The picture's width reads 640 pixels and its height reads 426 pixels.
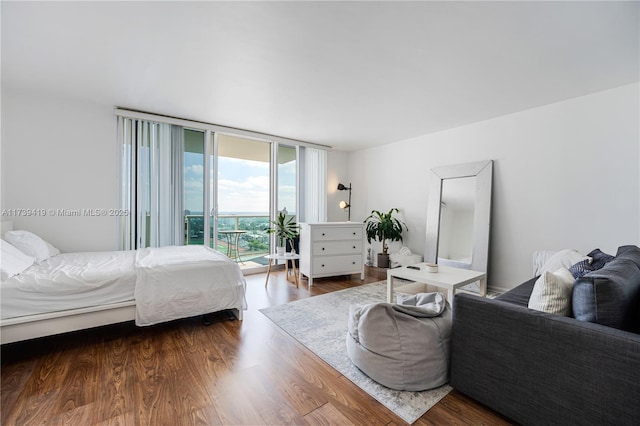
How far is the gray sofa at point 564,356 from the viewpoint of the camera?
1110 millimetres

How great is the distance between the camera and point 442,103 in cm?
315

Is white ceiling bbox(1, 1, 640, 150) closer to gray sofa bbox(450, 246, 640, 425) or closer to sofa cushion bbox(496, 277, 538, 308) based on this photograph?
gray sofa bbox(450, 246, 640, 425)

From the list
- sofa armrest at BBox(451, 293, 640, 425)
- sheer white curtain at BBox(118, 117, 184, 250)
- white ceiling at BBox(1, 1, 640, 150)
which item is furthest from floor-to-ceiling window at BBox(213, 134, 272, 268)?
sofa armrest at BBox(451, 293, 640, 425)

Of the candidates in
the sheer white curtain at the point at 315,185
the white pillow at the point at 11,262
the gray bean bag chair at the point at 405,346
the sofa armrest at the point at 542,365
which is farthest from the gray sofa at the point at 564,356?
the sheer white curtain at the point at 315,185

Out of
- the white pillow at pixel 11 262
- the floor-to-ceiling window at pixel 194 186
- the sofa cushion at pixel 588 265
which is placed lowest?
the white pillow at pixel 11 262

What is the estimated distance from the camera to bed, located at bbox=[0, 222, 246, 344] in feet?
6.14

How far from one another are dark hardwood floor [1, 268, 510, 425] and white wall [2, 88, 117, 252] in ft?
4.52

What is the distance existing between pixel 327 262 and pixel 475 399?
2650 mm

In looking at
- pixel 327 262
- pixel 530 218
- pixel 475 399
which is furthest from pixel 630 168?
pixel 327 262

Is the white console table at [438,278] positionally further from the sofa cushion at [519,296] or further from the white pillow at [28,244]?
the white pillow at [28,244]

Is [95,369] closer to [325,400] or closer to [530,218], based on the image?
[325,400]

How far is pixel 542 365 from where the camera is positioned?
4.18ft

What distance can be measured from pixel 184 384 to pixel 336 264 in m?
2.66

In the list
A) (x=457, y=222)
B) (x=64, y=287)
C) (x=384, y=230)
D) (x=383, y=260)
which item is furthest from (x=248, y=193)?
(x=457, y=222)
